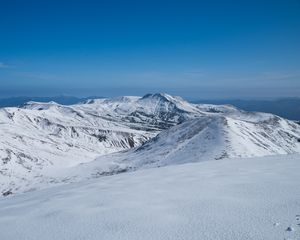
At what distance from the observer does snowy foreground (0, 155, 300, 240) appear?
24.5 ft

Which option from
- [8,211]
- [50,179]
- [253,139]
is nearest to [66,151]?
[50,179]

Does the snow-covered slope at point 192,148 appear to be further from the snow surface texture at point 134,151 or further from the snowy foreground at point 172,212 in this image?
the snowy foreground at point 172,212

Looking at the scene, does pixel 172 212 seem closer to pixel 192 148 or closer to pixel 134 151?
pixel 192 148

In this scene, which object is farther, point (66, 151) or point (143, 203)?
point (66, 151)

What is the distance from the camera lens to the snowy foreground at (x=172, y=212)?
7.48 metres

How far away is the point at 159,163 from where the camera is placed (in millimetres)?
85312

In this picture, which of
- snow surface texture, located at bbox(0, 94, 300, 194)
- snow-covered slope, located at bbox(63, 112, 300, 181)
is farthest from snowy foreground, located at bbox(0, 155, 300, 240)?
snow surface texture, located at bbox(0, 94, 300, 194)

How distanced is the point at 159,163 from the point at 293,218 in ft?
257

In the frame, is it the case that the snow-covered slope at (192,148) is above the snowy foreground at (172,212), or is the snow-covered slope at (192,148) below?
below

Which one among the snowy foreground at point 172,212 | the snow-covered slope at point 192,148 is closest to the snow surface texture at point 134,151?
the snow-covered slope at point 192,148

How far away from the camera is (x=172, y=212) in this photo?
898cm

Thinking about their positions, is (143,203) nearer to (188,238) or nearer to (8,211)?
(188,238)

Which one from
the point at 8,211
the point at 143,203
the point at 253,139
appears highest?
the point at 143,203

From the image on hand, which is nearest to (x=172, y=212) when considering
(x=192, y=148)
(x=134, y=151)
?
(x=192, y=148)
